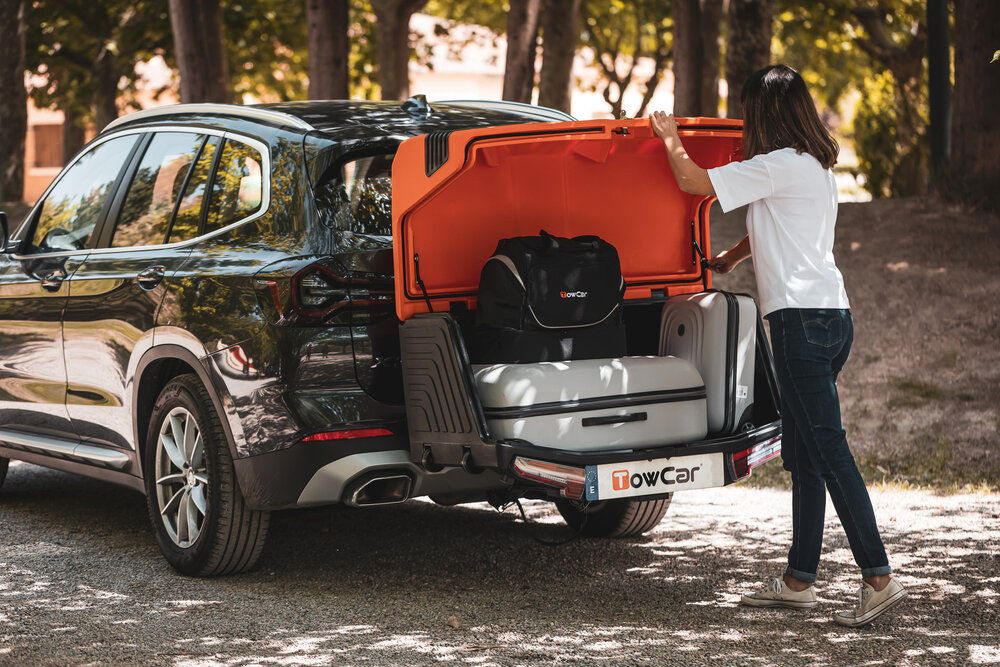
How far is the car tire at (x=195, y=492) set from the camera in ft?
17.3

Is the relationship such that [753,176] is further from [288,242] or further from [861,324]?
[861,324]

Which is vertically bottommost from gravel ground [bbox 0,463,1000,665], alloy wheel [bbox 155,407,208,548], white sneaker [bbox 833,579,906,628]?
gravel ground [bbox 0,463,1000,665]

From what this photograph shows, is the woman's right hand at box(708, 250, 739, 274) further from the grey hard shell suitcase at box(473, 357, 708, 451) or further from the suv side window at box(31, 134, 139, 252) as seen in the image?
the suv side window at box(31, 134, 139, 252)

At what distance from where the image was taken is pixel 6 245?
6789 millimetres

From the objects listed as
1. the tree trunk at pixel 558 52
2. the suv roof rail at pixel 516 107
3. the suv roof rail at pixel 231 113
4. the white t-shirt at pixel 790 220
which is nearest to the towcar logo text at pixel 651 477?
the white t-shirt at pixel 790 220

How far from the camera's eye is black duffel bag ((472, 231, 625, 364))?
5.02 metres

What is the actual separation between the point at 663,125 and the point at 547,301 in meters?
0.79

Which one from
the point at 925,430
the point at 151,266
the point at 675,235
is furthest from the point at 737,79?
the point at 151,266

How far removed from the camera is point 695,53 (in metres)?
16.1

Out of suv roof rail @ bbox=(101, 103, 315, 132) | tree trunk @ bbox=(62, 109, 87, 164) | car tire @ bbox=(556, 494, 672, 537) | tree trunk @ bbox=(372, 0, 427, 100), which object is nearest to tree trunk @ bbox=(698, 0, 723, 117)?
tree trunk @ bbox=(372, 0, 427, 100)

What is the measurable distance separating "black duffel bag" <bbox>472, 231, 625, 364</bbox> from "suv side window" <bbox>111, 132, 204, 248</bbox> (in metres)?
1.57

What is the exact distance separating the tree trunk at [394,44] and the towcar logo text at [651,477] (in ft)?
37.4

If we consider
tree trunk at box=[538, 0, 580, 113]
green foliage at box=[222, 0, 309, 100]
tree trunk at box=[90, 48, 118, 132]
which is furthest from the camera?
tree trunk at box=[90, 48, 118, 132]

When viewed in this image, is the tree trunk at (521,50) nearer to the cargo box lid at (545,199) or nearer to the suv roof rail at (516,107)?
the suv roof rail at (516,107)
